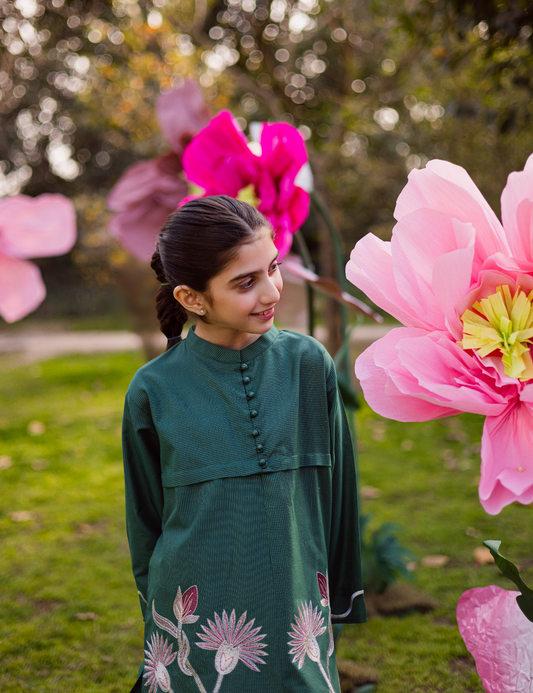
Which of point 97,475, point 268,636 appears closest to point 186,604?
point 268,636

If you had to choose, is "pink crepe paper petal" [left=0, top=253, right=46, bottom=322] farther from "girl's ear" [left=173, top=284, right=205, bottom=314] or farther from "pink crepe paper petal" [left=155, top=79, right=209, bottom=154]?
"pink crepe paper petal" [left=155, top=79, right=209, bottom=154]

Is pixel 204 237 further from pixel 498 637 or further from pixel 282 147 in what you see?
pixel 498 637

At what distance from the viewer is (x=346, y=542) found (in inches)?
50.9

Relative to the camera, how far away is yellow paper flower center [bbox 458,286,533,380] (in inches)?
22.0

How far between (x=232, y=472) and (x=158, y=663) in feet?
1.25

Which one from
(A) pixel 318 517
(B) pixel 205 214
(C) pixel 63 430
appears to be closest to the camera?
(B) pixel 205 214

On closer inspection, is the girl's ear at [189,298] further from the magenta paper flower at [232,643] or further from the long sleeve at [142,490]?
the magenta paper flower at [232,643]

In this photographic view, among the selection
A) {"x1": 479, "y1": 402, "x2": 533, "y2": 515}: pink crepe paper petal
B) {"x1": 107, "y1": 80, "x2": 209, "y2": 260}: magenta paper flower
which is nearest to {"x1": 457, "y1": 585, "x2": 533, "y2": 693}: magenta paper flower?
{"x1": 479, "y1": 402, "x2": 533, "y2": 515}: pink crepe paper petal

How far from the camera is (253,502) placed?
1118 millimetres

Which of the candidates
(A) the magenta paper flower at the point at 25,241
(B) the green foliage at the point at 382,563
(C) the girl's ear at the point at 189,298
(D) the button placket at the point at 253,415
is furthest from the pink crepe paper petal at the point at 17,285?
(B) the green foliage at the point at 382,563

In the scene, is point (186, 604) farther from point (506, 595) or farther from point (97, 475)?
point (97, 475)

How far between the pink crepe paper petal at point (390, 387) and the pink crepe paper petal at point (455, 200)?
106 mm

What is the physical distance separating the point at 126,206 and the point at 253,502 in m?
0.70

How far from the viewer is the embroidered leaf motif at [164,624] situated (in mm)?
1124
